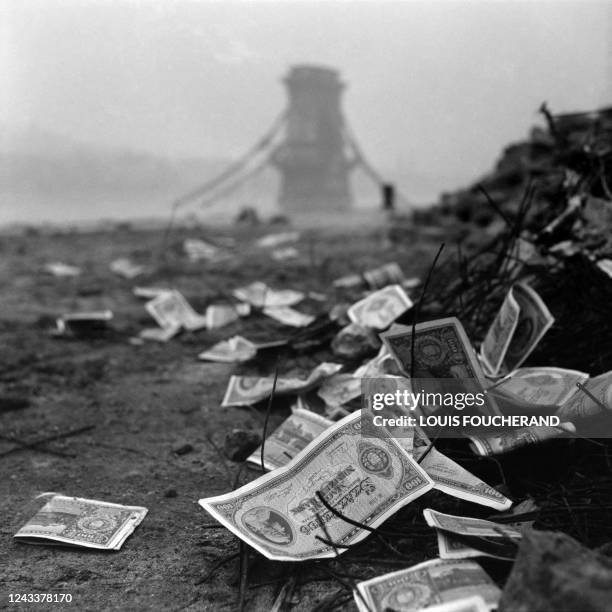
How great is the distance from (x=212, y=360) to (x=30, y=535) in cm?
149

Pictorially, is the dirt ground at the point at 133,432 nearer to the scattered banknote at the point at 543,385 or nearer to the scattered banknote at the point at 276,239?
the scattered banknote at the point at 543,385

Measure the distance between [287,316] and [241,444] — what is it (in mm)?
1554

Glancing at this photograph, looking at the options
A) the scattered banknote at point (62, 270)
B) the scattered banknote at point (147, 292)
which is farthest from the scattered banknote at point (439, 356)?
the scattered banknote at point (62, 270)

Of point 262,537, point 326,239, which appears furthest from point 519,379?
point 326,239

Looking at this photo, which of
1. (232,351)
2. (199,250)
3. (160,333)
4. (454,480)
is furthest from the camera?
(199,250)

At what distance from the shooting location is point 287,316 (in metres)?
3.41

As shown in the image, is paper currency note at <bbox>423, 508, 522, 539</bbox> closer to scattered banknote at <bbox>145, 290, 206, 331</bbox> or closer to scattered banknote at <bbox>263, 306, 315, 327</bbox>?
scattered banknote at <bbox>263, 306, 315, 327</bbox>

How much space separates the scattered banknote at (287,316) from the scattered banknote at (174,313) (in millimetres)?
405

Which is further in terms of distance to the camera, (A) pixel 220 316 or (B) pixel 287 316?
(A) pixel 220 316

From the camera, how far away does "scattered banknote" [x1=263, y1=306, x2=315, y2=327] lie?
328 cm

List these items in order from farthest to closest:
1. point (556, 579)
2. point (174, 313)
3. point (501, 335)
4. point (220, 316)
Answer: point (174, 313), point (220, 316), point (501, 335), point (556, 579)

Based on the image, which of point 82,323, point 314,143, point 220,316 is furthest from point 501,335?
point 314,143

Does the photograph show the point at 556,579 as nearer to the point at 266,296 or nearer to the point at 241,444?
the point at 241,444

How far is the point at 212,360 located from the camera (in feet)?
9.60
